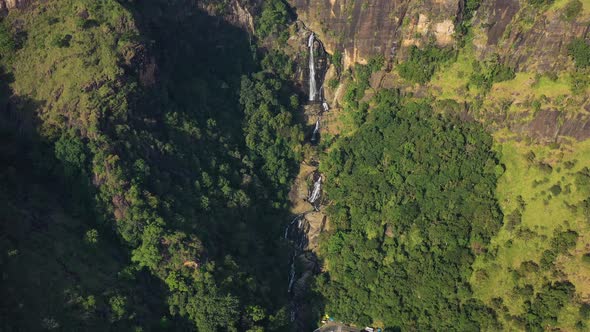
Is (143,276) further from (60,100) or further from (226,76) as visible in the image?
(226,76)

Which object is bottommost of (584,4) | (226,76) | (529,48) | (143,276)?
(143,276)

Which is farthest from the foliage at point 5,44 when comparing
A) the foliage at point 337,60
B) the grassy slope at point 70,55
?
the foliage at point 337,60

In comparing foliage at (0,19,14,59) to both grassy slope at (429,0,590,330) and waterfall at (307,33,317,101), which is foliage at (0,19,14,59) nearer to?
waterfall at (307,33,317,101)

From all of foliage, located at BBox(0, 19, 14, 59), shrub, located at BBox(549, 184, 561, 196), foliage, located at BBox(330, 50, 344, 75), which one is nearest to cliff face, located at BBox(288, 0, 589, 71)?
foliage, located at BBox(330, 50, 344, 75)

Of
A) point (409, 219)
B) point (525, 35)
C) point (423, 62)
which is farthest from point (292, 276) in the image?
point (525, 35)

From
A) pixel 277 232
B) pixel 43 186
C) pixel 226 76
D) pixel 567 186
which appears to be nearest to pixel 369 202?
pixel 277 232

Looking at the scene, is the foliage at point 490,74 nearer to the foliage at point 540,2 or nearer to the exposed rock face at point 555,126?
the exposed rock face at point 555,126

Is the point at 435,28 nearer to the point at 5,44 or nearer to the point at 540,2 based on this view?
the point at 540,2
